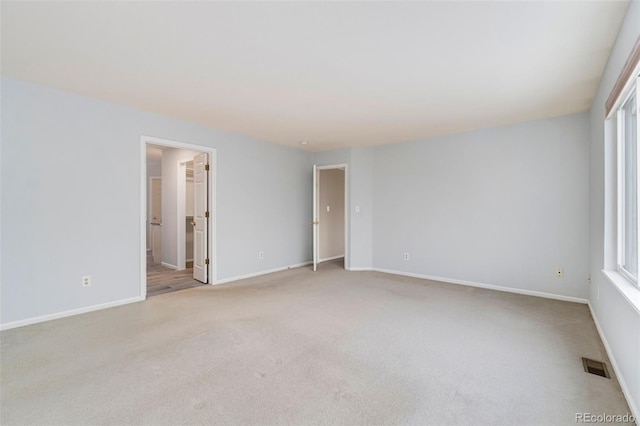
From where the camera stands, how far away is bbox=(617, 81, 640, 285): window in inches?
84.5

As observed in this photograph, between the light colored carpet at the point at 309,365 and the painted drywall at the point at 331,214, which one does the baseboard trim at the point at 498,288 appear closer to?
the light colored carpet at the point at 309,365

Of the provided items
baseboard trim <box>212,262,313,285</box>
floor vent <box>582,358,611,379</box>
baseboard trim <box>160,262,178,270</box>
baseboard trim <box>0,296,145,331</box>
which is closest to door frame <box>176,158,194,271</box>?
baseboard trim <box>160,262,178,270</box>

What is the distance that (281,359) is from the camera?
225 cm

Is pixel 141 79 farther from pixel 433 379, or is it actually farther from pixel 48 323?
pixel 433 379

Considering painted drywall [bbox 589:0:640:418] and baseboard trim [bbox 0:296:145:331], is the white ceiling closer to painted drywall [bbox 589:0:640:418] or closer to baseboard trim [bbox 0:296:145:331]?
painted drywall [bbox 589:0:640:418]

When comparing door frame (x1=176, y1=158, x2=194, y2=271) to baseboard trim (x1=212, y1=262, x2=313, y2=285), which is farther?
door frame (x1=176, y1=158, x2=194, y2=271)

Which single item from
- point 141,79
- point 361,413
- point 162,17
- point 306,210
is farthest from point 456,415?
point 306,210

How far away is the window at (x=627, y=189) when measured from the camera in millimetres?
2146

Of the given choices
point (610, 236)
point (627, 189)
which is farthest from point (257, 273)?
point (627, 189)

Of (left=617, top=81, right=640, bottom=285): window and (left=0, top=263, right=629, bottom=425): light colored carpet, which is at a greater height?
(left=617, top=81, right=640, bottom=285): window

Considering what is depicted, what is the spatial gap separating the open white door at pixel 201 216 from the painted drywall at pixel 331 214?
2614 mm

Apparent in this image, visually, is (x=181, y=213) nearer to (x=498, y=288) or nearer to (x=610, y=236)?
(x=498, y=288)

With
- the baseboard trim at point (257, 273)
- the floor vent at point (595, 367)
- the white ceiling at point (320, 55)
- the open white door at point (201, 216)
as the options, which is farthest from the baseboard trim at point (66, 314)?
the floor vent at point (595, 367)

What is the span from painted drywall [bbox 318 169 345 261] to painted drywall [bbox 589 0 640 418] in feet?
14.9
